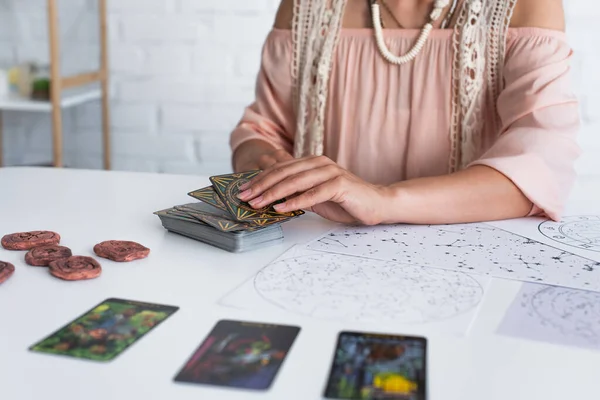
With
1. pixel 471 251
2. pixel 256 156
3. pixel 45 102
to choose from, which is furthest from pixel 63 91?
pixel 471 251

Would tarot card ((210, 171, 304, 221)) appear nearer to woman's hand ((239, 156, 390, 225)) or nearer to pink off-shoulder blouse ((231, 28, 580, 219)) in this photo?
woman's hand ((239, 156, 390, 225))

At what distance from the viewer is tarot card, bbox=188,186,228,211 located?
36.0 inches

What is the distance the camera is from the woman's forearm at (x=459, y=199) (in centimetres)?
98

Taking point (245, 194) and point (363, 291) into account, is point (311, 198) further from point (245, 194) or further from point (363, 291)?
point (363, 291)

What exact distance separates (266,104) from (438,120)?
32cm

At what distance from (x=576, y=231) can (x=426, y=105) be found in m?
0.40

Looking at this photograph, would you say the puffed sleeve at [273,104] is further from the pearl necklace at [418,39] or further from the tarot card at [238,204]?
the tarot card at [238,204]

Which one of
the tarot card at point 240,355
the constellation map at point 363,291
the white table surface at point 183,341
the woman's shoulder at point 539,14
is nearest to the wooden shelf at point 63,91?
the white table surface at point 183,341

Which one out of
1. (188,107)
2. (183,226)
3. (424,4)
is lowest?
(188,107)

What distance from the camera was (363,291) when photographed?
29.1 inches

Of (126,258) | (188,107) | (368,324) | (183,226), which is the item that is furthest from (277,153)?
(188,107)

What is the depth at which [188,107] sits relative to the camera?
2504mm

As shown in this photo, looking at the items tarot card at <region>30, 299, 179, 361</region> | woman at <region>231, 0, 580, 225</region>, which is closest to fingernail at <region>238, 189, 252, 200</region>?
woman at <region>231, 0, 580, 225</region>

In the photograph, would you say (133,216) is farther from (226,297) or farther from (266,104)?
(266,104)
